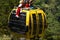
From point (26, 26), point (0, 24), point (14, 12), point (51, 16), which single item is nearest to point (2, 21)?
point (0, 24)

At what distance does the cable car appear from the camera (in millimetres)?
2551

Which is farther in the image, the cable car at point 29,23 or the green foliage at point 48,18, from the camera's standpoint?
the green foliage at point 48,18

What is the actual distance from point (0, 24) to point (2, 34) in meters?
0.34

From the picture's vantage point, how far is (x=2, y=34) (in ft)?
19.6

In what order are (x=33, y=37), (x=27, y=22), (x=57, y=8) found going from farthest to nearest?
(x=57, y=8) < (x=33, y=37) < (x=27, y=22)

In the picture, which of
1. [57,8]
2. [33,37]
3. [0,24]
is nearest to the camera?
[33,37]

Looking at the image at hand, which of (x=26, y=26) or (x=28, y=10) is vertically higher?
(x=28, y=10)

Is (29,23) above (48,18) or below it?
above

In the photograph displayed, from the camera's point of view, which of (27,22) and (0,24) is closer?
(27,22)

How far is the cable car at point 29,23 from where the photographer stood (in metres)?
2.55

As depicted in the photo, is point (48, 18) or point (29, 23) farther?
point (48, 18)

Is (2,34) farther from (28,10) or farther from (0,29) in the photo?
(28,10)

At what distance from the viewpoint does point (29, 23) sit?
255cm

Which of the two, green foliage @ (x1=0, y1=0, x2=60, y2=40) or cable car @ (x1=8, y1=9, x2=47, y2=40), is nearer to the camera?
cable car @ (x1=8, y1=9, x2=47, y2=40)
